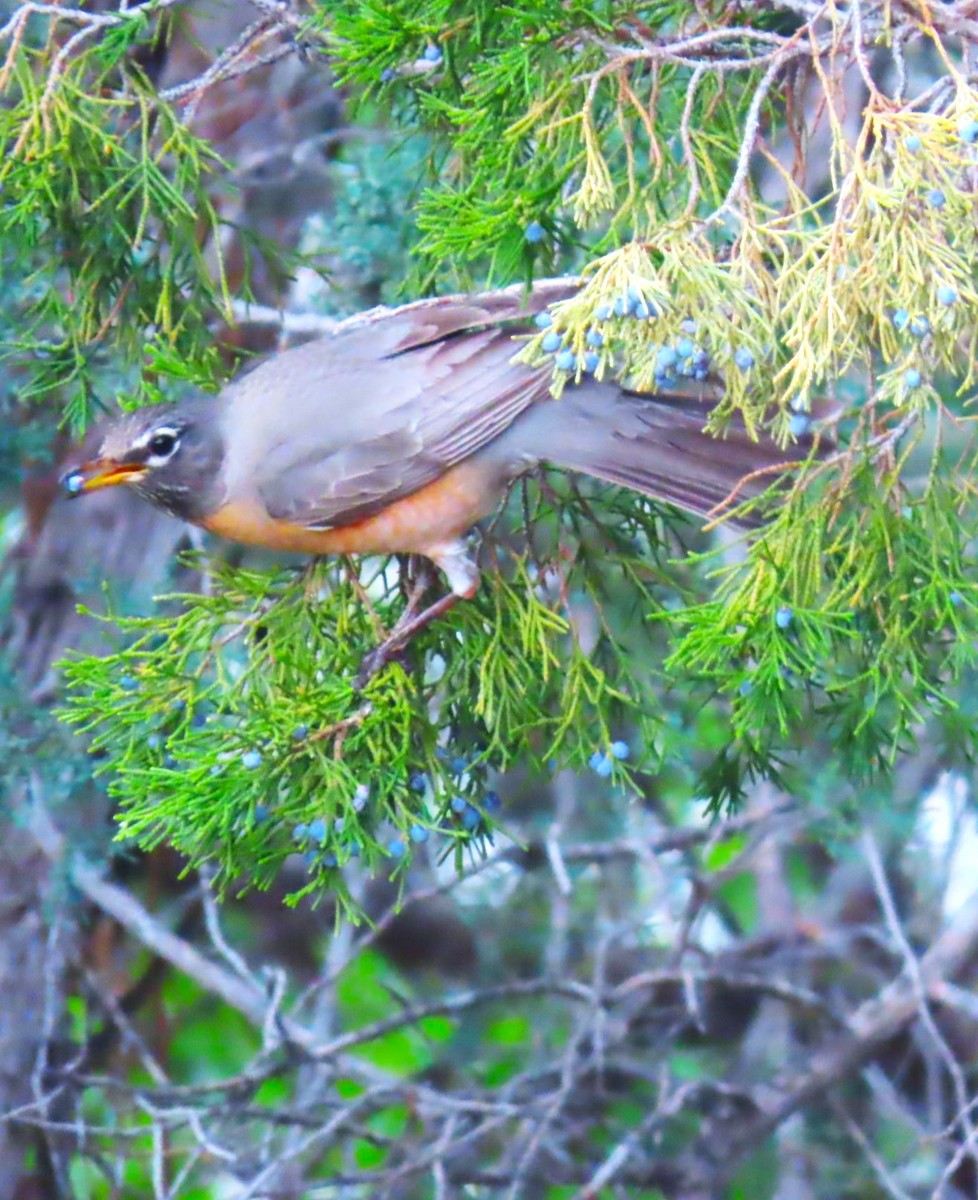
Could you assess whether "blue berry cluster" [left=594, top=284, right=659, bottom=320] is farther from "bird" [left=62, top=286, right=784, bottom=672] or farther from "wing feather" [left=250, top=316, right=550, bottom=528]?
"wing feather" [left=250, top=316, right=550, bottom=528]

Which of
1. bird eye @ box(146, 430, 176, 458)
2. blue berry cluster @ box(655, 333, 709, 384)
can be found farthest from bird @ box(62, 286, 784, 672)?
blue berry cluster @ box(655, 333, 709, 384)

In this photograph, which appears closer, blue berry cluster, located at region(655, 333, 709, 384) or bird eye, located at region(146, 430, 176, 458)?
blue berry cluster, located at region(655, 333, 709, 384)

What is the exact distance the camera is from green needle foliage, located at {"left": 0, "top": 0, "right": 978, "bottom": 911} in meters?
2.13

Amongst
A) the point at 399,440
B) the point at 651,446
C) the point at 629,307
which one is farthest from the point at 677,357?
the point at 399,440

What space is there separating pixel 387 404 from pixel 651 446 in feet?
1.85

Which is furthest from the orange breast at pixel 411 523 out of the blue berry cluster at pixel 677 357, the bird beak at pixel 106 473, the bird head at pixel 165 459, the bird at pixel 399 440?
the blue berry cluster at pixel 677 357

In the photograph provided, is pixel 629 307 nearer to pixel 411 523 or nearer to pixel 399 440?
pixel 411 523

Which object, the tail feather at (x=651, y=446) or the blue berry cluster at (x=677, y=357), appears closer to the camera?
the blue berry cluster at (x=677, y=357)

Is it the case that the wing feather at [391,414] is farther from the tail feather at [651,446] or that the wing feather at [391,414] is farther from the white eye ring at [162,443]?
the white eye ring at [162,443]

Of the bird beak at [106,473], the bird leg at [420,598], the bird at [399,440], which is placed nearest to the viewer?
the bird leg at [420,598]

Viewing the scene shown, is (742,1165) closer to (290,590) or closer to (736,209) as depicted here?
(290,590)

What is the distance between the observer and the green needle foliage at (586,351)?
7.00 ft

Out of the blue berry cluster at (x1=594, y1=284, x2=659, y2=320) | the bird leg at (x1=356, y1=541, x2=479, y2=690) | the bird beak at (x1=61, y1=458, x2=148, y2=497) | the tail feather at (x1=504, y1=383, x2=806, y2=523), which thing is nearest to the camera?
the blue berry cluster at (x1=594, y1=284, x2=659, y2=320)

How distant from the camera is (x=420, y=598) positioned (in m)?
2.80
